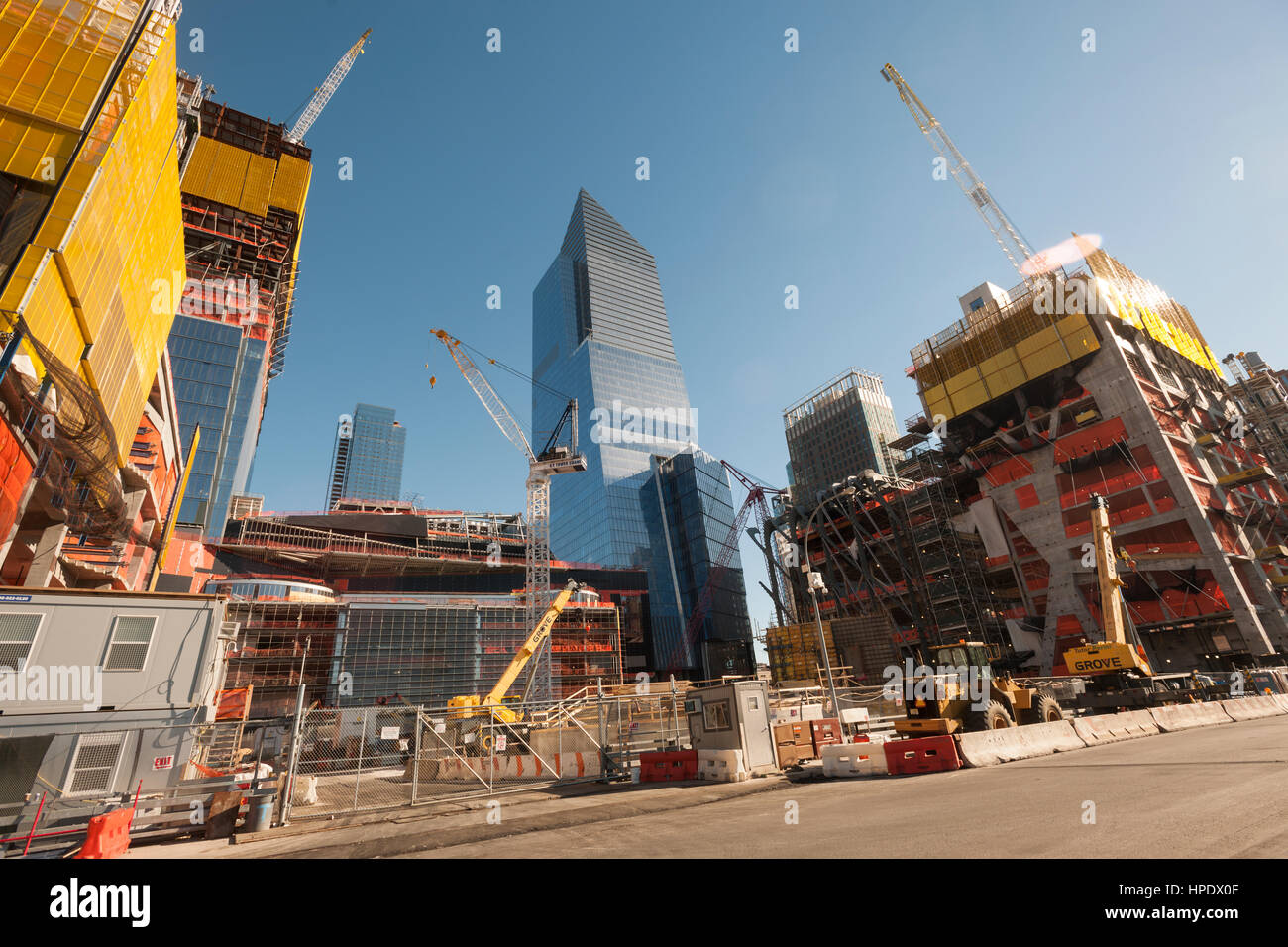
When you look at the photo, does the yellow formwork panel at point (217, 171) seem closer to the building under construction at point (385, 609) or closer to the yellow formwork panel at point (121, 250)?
the building under construction at point (385, 609)

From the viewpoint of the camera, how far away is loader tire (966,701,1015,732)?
1805 cm

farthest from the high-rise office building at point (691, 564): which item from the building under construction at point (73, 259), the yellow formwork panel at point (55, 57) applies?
the yellow formwork panel at point (55, 57)

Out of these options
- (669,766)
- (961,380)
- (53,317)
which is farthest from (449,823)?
(961,380)

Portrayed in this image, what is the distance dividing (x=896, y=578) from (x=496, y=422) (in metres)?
50.5

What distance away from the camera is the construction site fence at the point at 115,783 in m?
11.8

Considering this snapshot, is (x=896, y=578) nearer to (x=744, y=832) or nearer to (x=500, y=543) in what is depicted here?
(x=500, y=543)

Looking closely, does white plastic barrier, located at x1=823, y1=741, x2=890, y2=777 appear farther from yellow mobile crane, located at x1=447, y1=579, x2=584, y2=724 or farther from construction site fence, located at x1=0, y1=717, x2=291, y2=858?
yellow mobile crane, located at x1=447, y1=579, x2=584, y2=724

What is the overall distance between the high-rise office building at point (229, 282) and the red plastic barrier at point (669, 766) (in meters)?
72.7

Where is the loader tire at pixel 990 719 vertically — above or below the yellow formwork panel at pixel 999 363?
below

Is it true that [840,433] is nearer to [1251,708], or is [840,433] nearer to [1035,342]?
[1035,342]

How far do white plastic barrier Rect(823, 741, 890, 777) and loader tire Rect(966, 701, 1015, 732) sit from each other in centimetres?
417
